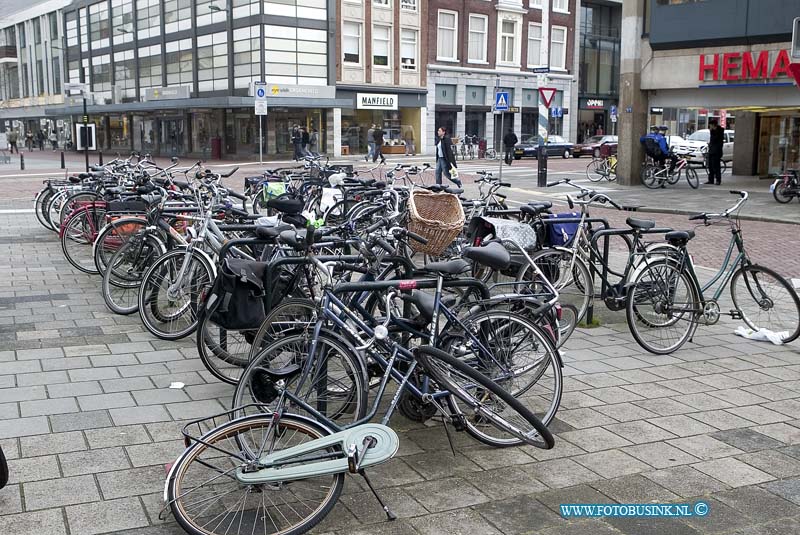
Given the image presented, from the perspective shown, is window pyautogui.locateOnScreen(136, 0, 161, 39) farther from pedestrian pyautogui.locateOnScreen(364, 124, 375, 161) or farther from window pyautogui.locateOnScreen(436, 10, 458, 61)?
window pyautogui.locateOnScreen(436, 10, 458, 61)

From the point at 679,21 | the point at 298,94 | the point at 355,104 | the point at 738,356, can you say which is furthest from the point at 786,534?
the point at 355,104

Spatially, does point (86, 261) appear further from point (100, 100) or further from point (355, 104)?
point (100, 100)

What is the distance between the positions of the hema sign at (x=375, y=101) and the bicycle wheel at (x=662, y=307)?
38634mm

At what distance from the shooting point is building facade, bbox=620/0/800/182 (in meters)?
20.9

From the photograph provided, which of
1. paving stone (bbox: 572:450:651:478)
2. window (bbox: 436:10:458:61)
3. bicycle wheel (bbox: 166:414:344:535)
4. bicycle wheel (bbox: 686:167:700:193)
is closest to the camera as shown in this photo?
bicycle wheel (bbox: 166:414:344:535)

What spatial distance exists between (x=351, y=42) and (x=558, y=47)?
16652mm

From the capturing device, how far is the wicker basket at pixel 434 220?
725 centimetres

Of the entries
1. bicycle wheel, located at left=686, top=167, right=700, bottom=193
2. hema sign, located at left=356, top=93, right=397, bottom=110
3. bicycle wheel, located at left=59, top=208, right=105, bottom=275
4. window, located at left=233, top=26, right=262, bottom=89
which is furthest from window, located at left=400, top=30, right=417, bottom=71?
bicycle wheel, located at left=59, top=208, right=105, bottom=275

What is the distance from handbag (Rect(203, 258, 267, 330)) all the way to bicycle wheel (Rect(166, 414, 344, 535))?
1.45 metres

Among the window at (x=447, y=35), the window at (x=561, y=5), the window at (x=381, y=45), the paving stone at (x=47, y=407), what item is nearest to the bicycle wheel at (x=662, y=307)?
the paving stone at (x=47, y=407)

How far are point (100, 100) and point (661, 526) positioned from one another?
55.3 m

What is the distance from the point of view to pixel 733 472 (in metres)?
4.26

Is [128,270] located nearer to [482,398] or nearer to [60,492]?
[60,492]

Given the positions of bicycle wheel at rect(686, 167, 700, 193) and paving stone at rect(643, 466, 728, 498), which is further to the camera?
bicycle wheel at rect(686, 167, 700, 193)
